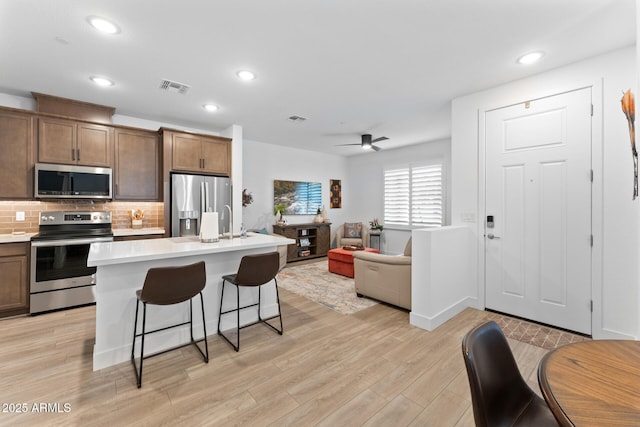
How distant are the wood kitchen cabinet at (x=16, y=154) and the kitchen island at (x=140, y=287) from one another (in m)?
1.97

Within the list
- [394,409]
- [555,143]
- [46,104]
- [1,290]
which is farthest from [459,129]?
[1,290]

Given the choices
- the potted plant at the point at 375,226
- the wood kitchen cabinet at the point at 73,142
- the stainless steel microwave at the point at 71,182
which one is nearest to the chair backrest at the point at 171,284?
the stainless steel microwave at the point at 71,182

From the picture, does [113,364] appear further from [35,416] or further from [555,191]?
[555,191]

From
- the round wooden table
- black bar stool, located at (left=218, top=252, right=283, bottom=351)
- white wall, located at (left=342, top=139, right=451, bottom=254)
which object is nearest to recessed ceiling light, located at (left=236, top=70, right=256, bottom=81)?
black bar stool, located at (left=218, top=252, right=283, bottom=351)

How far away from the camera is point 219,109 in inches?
169

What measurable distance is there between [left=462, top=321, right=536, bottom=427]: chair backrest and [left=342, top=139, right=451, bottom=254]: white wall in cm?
548

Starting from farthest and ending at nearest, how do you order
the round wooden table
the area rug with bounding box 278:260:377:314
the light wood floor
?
1. the area rug with bounding box 278:260:377:314
2. the light wood floor
3. the round wooden table

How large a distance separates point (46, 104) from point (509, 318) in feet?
21.3

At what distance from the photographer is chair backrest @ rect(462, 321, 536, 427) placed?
1.04 metres

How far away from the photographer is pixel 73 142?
3.81 m

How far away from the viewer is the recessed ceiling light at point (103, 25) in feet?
7.28

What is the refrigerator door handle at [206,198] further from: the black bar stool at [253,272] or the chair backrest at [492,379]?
the chair backrest at [492,379]

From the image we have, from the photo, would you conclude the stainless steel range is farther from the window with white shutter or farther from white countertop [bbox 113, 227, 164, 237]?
the window with white shutter

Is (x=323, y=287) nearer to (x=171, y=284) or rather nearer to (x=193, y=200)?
(x=193, y=200)
